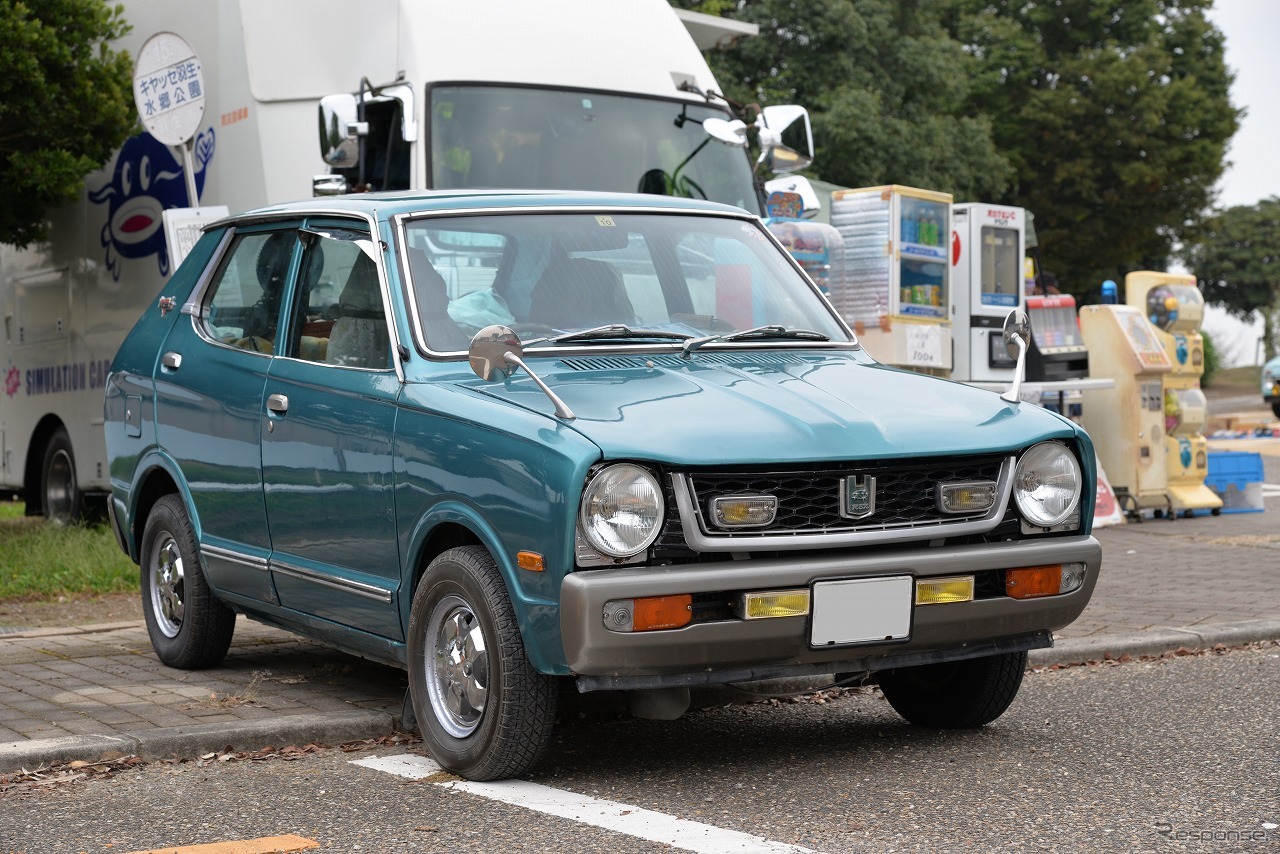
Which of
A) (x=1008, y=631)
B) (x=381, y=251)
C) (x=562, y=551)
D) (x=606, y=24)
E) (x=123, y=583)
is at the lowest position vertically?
(x=123, y=583)

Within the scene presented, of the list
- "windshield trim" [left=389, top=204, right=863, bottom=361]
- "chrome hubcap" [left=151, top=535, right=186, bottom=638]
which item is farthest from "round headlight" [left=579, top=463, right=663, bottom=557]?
"chrome hubcap" [left=151, top=535, right=186, bottom=638]

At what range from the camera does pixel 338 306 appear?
19.5 feet

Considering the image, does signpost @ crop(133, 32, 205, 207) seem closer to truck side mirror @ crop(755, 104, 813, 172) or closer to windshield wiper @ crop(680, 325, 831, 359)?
truck side mirror @ crop(755, 104, 813, 172)

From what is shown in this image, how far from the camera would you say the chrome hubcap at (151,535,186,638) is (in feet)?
22.9

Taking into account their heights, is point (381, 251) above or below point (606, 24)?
below

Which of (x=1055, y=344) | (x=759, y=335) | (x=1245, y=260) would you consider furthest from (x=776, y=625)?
(x=1245, y=260)

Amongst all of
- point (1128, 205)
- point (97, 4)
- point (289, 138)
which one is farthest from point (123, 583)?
point (1128, 205)

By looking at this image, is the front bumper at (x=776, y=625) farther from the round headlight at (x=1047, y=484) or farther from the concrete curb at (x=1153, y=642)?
the concrete curb at (x=1153, y=642)

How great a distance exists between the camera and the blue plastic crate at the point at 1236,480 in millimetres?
15188

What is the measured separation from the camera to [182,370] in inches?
266

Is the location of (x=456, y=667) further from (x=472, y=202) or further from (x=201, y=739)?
(x=472, y=202)

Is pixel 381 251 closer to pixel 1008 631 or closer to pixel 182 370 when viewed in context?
pixel 182 370

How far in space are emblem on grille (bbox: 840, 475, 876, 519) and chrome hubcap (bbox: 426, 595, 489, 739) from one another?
43.1 inches

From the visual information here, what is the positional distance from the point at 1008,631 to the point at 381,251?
237 cm
